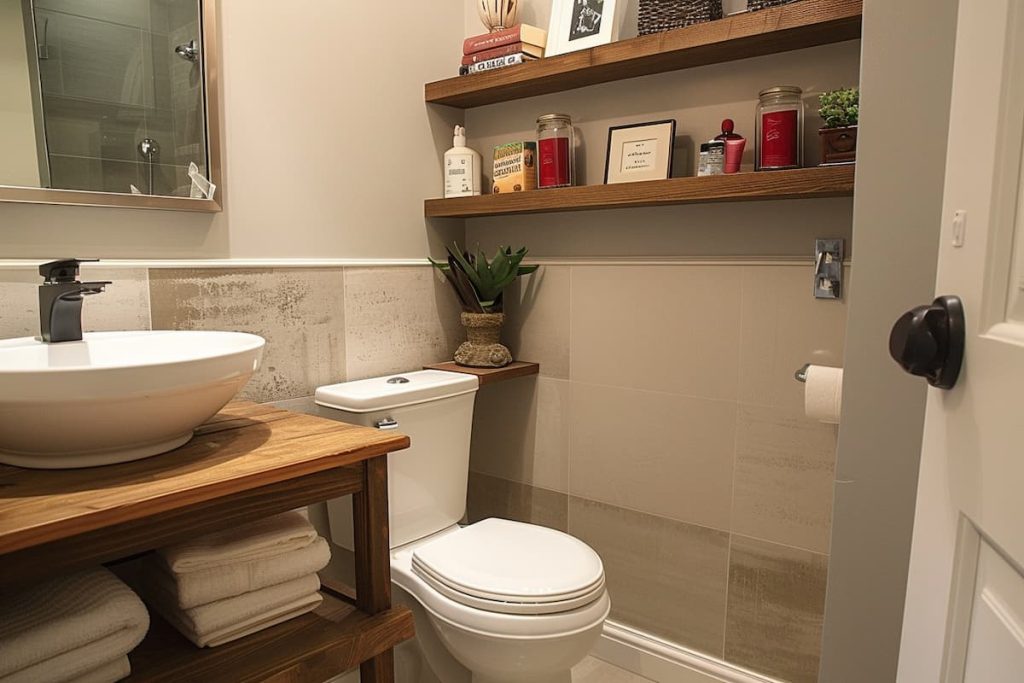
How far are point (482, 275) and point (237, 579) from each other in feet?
3.73

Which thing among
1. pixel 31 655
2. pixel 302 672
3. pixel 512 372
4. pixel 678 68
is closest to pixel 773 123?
pixel 678 68

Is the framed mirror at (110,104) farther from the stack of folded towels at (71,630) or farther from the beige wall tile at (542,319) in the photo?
the beige wall tile at (542,319)

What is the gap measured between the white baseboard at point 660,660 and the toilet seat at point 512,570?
1.79ft

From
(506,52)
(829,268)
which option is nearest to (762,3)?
(829,268)

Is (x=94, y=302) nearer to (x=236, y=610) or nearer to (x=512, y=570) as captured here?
(x=236, y=610)

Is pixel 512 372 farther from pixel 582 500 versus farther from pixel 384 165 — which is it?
pixel 384 165

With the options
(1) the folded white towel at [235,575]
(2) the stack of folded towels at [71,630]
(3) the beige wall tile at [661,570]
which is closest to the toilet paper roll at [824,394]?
(3) the beige wall tile at [661,570]

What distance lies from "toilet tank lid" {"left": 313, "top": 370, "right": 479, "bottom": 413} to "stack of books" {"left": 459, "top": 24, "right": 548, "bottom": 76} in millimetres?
896

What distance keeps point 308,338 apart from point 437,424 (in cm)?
41

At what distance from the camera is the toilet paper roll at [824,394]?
143 cm

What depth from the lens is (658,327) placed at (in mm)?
1842

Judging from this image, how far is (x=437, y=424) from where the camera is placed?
1.79 metres

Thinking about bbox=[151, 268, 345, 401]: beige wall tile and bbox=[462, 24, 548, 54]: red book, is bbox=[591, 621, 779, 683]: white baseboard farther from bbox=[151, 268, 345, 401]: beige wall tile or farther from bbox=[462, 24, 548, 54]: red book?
bbox=[462, 24, 548, 54]: red book

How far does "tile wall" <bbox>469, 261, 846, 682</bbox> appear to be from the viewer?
1656 millimetres
